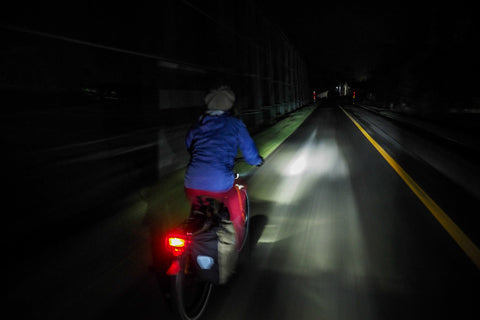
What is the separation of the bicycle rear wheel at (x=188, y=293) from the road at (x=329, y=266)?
13 centimetres

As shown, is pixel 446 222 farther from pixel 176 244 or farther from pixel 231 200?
pixel 176 244

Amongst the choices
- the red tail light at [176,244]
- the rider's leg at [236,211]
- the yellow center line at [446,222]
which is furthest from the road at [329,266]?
the red tail light at [176,244]

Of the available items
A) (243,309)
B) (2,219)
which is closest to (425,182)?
(243,309)

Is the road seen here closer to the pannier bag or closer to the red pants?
the pannier bag

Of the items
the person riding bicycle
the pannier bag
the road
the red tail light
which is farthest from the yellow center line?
the red tail light

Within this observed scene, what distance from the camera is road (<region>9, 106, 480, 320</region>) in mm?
2924

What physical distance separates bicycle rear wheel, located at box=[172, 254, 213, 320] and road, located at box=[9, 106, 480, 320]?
127 mm

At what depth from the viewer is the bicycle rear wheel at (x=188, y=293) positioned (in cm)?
243

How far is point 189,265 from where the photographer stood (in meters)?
2.69

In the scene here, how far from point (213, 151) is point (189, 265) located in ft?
3.16

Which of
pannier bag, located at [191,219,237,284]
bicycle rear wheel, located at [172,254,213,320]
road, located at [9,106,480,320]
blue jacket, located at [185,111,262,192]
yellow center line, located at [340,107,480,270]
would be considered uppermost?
blue jacket, located at [185,111,262,192]

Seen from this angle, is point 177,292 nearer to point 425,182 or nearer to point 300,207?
point 300,207

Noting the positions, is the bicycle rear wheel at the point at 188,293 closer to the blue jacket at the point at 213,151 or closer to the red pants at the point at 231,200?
the red pants at the point at 231,200

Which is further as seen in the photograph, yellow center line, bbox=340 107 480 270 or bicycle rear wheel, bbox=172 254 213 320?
yellow center line, bbox=340 107 480 270
